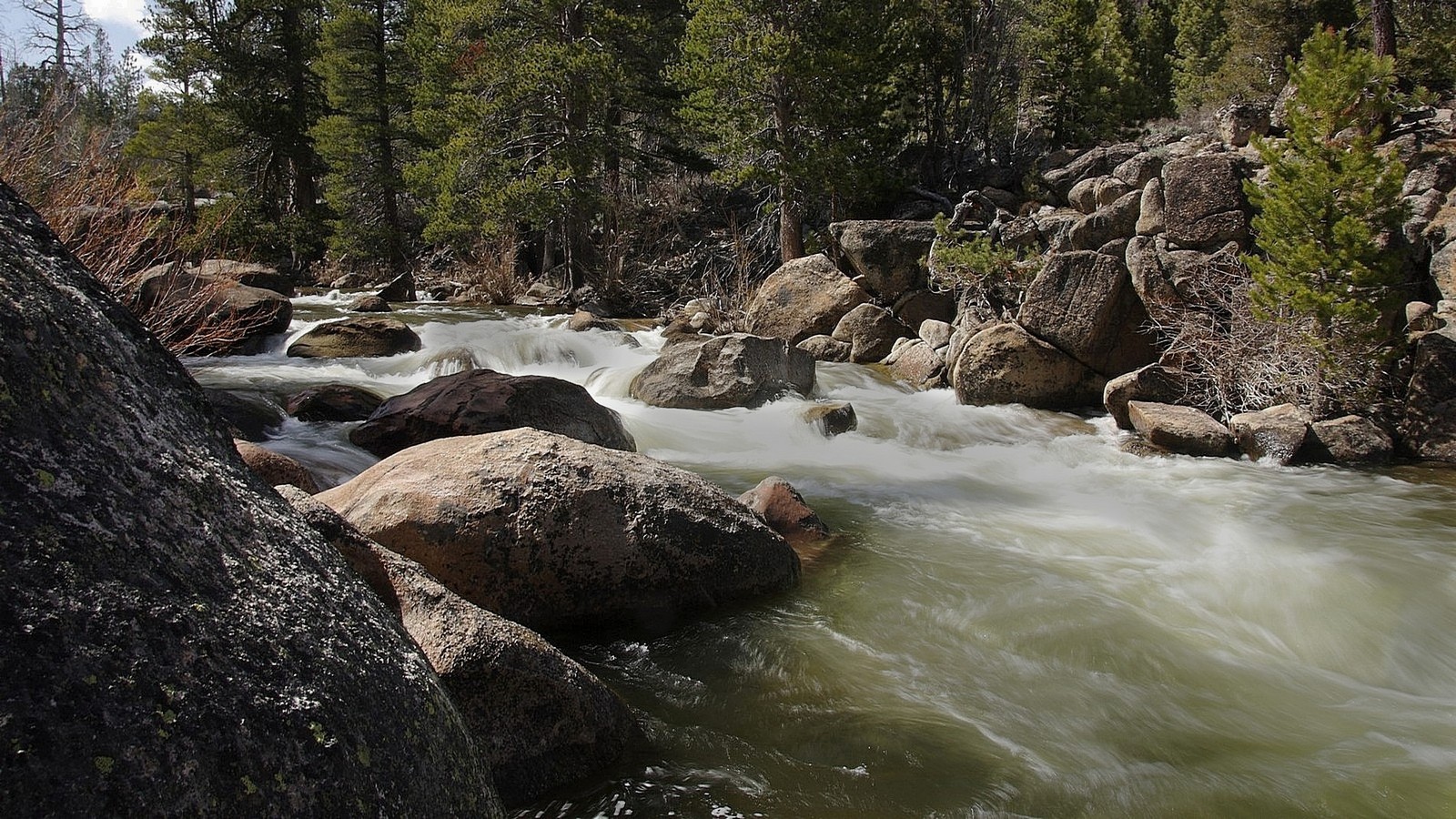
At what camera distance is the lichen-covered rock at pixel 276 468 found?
14.5 ft

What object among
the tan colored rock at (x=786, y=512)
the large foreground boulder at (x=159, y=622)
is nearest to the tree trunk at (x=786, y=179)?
the tan colored rock at (x=786, y=512)

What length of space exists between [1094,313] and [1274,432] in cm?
257

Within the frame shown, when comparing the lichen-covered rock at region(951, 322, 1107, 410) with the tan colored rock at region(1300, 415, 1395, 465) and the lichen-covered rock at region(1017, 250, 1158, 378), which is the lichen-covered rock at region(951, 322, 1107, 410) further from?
the tan colored rock at region(1300, 415, 1395, 465)

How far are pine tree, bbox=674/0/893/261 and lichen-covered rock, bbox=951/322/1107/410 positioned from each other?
6.82m

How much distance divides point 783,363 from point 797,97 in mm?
7951

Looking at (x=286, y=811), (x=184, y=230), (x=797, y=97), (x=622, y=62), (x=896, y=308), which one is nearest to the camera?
(x=286, y=811)

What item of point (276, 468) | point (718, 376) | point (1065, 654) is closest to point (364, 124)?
point (718, 376)

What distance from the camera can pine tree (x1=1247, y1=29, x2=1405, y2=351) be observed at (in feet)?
25.1

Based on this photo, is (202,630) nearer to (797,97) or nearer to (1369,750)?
(1369,750)

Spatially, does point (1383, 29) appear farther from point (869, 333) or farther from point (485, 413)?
point (485, 413)

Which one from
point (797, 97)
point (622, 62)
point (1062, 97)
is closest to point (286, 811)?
point (797, 97)

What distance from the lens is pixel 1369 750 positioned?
3.48m

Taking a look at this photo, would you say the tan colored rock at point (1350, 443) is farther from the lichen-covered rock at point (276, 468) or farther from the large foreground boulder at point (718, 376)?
the lichen-covered rock at point (276, 468)

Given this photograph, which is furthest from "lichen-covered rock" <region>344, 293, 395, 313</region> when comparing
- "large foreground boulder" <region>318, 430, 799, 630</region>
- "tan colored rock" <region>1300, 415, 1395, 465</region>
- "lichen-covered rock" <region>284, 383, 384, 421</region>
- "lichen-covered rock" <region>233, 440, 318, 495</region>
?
"tan colored rock" <region>1300, 415, 1395, 465</region>
